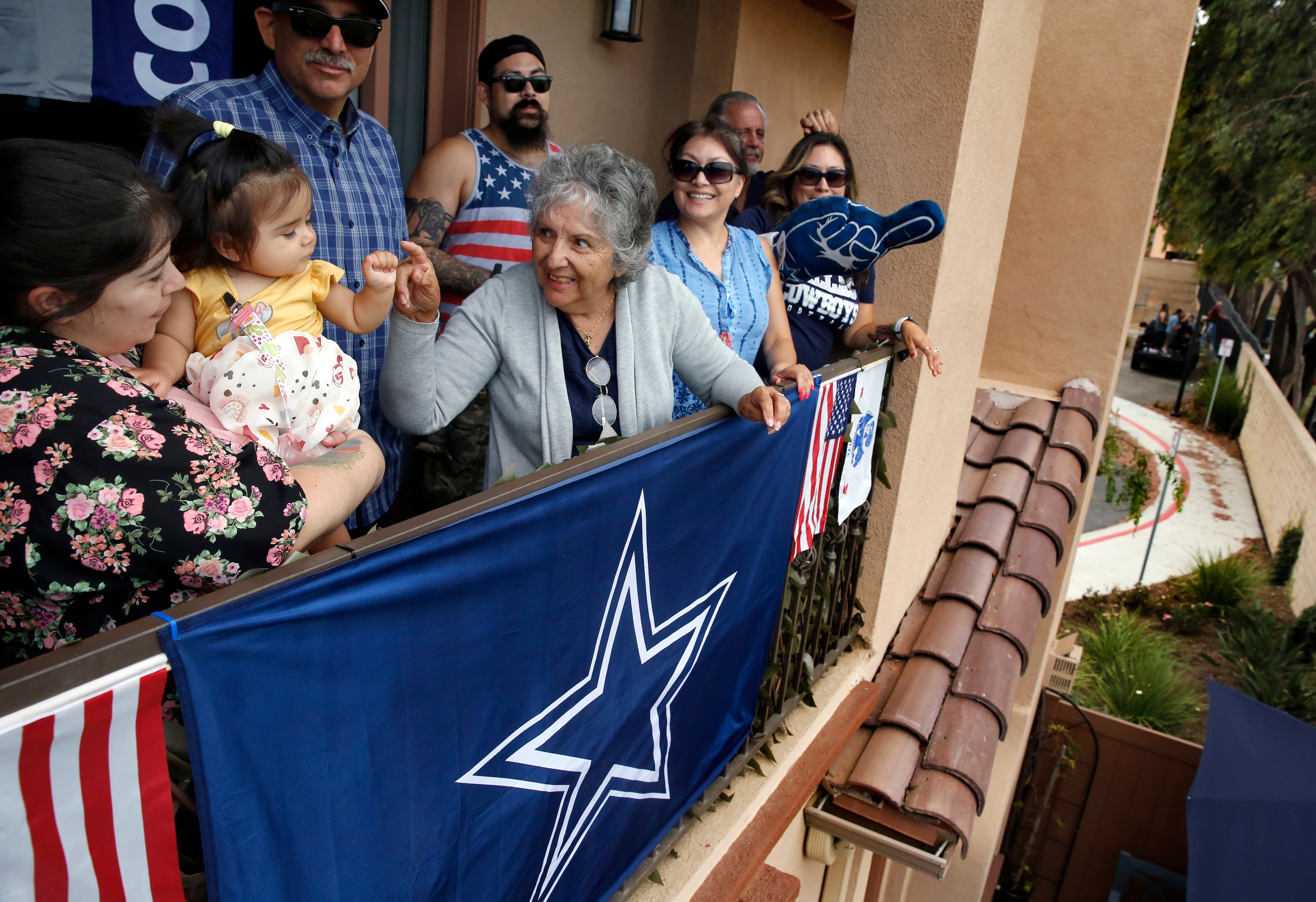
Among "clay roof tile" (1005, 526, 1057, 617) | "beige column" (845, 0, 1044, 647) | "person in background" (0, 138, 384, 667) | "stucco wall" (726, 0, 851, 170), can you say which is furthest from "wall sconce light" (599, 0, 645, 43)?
"person in background" (0, 138, 384, 667)

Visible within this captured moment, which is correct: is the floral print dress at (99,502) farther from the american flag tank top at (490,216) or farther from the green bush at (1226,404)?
the green bush at (1226,404)

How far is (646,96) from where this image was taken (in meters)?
5.68

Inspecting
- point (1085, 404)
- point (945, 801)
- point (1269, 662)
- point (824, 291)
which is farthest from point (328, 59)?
point (1269, 662)

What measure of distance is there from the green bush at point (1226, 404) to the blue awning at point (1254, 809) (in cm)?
1894

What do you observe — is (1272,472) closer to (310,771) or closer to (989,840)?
(989,840)

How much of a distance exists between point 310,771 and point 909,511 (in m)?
3.25

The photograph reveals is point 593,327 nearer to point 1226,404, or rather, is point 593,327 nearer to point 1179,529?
point 1179,529

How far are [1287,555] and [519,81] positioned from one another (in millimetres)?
17491

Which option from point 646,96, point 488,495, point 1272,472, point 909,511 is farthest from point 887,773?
point 1272,472

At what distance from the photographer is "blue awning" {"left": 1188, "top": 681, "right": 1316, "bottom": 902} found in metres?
5.73

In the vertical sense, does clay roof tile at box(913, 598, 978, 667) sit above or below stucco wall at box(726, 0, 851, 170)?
below

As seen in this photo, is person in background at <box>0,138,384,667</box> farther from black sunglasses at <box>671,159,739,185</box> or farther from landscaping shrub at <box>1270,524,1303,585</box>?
landscaping shrub at <box>1270,524,1303,585</box>

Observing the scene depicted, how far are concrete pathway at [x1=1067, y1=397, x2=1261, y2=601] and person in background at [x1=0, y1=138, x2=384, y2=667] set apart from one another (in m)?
15.4

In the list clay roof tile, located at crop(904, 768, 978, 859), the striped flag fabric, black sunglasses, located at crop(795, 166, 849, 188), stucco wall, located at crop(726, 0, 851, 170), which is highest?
stucco wall, located at crop(726, 0, 851, 170)
